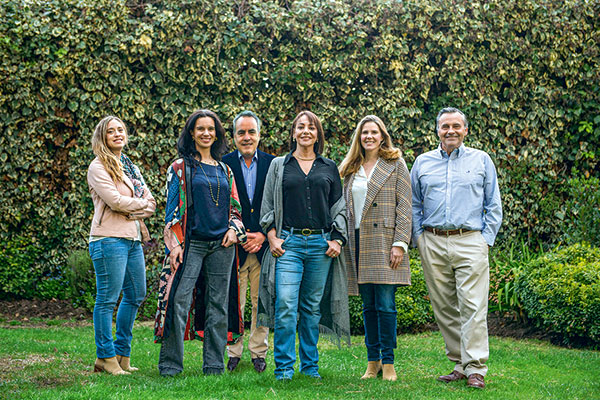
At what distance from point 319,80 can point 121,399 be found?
219 inches

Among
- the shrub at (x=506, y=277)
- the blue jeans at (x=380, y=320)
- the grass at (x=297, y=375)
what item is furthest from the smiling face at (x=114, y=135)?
the shrub at (x=506, y=277)

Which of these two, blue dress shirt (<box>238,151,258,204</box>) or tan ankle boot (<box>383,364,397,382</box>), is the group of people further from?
blue dress shirt (<box>238,151,258,204</box>)

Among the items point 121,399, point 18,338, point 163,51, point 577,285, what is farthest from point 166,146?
point 577,285

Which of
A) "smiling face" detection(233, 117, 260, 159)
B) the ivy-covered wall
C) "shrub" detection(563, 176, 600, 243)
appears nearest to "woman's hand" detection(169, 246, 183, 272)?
"smiling face" detection(233, 117, 260, 159)

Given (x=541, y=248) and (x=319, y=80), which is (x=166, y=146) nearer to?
(x=319, y=80)

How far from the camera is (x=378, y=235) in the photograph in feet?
14.9

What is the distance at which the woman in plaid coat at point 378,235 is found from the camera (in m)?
4.49

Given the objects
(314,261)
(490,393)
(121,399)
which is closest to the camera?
(121,399)

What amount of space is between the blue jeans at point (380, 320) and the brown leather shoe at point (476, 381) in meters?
0.58

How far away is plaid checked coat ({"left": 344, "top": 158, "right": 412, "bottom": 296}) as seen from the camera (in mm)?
4488

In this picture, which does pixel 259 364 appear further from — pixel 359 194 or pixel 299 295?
pixel 359 194

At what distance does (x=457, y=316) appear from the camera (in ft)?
15.3

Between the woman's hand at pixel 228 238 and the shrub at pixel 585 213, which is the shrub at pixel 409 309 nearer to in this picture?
the shrub at pixel 585 213

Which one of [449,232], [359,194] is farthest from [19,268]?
[449,232]
